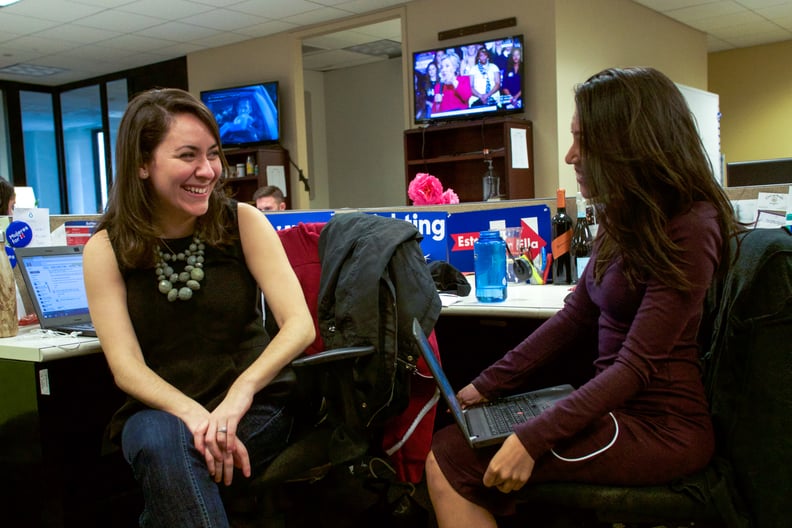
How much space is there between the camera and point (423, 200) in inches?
120

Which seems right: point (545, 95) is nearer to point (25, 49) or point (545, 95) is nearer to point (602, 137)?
point (602, 137)

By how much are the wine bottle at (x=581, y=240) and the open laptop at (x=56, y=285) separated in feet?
4.83

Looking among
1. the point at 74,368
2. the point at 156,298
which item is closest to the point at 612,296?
the point at 156,298

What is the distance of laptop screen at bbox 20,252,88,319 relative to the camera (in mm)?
1913

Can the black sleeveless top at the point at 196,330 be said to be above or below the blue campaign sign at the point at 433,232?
below

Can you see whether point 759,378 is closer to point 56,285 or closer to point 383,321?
point 383,321

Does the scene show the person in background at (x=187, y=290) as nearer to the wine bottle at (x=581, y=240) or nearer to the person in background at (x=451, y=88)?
the wine bottle at (x=581, y=240)

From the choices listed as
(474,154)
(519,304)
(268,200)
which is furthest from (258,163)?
(519,304)

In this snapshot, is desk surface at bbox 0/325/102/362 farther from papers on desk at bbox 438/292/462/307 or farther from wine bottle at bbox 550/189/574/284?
wine bottle at bbox 550/189/574/284

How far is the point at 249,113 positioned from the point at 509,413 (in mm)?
A: 5783

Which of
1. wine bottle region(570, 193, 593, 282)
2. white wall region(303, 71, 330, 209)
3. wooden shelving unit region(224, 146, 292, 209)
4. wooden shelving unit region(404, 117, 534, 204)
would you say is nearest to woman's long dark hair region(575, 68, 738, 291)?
wine bottle region(570, 193, 593, 282)

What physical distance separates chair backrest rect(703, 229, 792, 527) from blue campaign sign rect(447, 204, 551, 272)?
1089mm

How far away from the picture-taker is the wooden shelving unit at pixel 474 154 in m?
5.25

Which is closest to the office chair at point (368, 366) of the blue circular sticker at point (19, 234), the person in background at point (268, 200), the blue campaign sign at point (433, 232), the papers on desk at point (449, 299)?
the papers on desk at point (449, 299)
